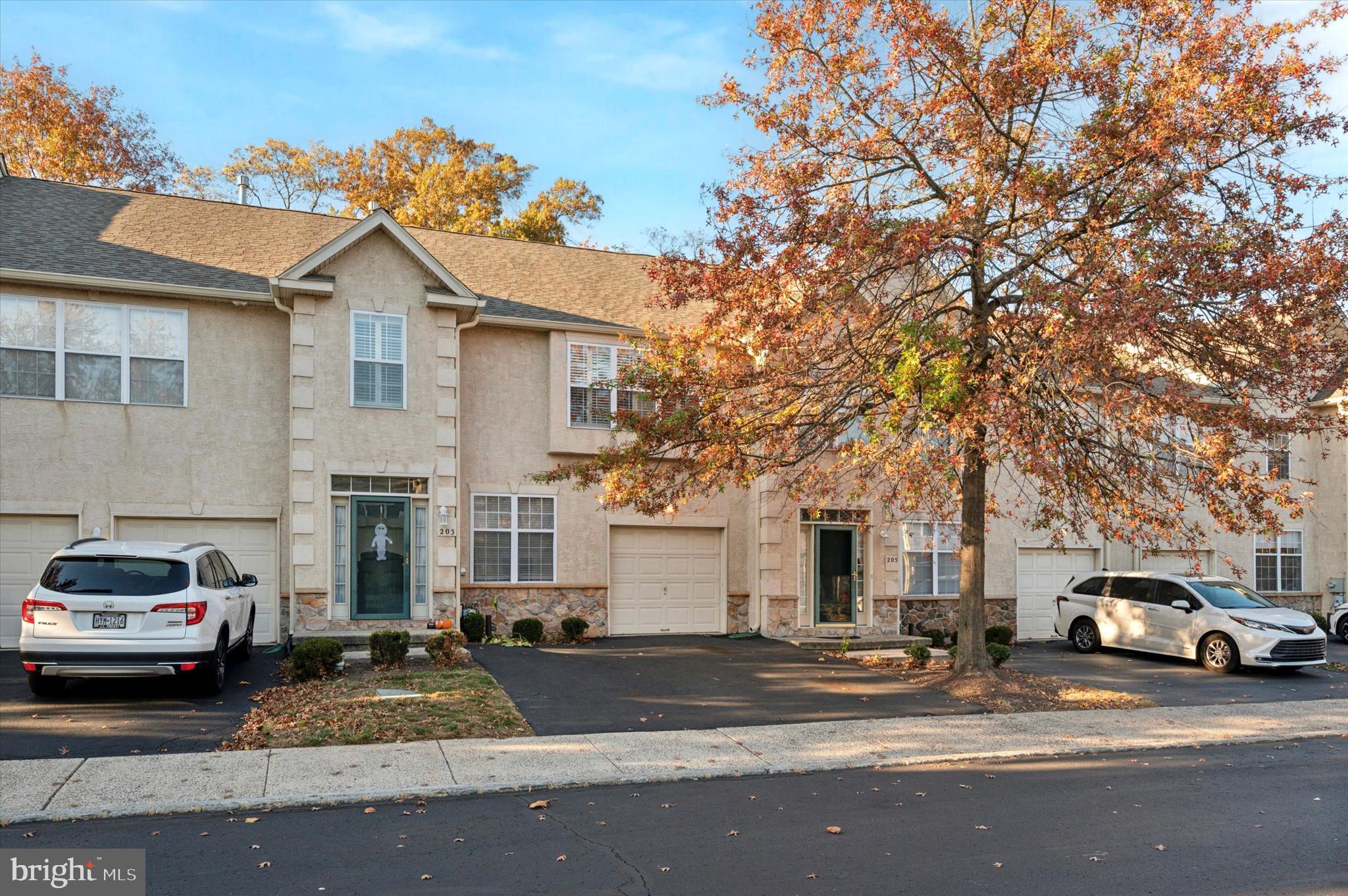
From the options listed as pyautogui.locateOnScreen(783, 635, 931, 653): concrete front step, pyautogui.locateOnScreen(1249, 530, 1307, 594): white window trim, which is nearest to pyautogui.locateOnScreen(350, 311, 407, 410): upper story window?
pyautogui.locateOnScreen(783, 635, 931, 653): concrete front step

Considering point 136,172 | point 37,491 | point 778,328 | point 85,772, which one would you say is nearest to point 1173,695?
point 778,328

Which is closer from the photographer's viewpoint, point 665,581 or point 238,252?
point 238,252

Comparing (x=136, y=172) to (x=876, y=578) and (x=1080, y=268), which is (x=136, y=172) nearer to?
(x=876, y=578)

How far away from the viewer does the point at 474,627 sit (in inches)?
661

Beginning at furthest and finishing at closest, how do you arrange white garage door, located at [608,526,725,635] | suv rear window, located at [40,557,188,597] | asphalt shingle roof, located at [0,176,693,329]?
white garage door, located at [608,526,725,635] < asphalt shingle roof, located at [0,176,693,329] < suv rear window, located at [40,557,188,597]

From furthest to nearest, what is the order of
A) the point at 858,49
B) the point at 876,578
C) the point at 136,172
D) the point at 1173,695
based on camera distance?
the point at 136,172, the point at 876,578, the point at 1173,695, the point at 858,49

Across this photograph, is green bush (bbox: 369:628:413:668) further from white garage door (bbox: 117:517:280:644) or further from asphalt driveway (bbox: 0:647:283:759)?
white garage door (bbox: 117:517:280:644)

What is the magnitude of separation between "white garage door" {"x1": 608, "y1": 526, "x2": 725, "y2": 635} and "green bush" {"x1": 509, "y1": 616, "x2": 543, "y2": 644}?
6.02 feet

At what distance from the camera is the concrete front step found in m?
18.1

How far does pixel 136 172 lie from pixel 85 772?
2689 cm

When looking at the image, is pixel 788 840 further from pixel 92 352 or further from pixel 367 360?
pixel 92 352

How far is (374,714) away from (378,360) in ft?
24.1

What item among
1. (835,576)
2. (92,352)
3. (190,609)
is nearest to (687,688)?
(190,609)

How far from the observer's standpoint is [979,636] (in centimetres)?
1450
